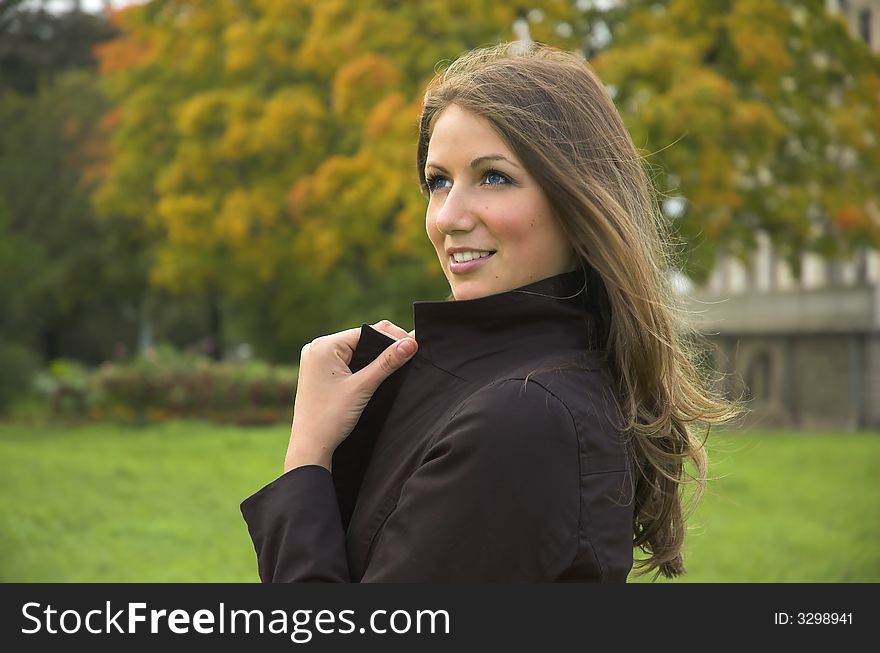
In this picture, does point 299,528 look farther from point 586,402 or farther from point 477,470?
point 586,402

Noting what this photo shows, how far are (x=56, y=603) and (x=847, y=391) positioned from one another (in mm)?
26429

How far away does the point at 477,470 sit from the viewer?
172 cm

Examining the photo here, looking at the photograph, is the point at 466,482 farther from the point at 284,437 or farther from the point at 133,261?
the point at 133,261

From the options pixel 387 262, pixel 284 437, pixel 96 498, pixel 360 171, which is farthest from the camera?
pixel 387 262

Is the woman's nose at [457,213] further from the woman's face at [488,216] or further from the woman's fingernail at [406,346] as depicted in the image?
the woman's fingernail at [406,346]

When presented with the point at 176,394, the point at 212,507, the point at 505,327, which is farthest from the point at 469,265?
the point at 176,394

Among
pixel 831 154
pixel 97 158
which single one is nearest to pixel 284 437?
pixel 831 154

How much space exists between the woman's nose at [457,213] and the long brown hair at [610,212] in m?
0.13

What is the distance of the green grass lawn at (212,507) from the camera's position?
8.85m

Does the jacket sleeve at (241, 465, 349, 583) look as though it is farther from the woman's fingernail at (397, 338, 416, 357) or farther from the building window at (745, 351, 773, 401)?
the building window at (745, 351, 773, 401)

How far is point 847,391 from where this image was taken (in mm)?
26516

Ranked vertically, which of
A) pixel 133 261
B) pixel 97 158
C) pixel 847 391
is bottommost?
pixel 847 391

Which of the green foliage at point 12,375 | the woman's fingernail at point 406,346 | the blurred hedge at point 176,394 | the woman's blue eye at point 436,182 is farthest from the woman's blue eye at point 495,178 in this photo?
the green foliage at point 12,375

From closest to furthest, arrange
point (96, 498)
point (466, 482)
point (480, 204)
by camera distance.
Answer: point (466, 482) < point (480, 204) < point (96, 498)
